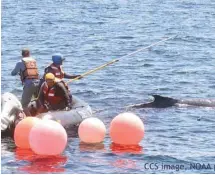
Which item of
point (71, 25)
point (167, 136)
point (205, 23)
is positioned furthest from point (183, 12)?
point (167, 136)

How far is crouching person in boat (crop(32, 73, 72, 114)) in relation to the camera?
21.3 m

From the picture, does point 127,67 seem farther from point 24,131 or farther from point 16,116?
point 24,131

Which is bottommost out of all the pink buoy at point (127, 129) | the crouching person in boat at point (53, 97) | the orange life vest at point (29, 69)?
the pink buoy at point (127, 129)

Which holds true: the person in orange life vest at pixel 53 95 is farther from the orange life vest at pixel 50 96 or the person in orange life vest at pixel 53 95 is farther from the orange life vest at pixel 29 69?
the orange life vest at pixel 29 69

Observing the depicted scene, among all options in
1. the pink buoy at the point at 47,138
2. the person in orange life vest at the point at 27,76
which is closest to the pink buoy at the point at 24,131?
the pink buoy at the point at 47,138

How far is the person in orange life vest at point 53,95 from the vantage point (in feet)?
69.7

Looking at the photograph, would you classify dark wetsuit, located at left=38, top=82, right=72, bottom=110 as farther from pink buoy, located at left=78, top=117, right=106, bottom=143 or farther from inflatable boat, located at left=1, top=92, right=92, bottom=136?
pink buoy, located at left=78, top=117, right=106, bottom=143

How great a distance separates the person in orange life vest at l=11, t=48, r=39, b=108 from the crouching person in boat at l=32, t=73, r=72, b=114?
0.84 m

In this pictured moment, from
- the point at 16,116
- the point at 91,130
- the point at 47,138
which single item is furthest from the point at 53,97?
the point at 47,138

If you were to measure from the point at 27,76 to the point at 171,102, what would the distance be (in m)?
Result: 5.63

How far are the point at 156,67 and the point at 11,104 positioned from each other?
558 inches

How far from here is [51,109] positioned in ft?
70.7

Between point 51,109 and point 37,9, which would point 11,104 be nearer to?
point 51,109

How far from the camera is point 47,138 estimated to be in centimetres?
1772
